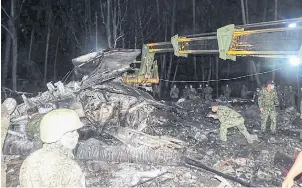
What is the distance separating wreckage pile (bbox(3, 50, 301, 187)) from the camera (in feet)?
21.7

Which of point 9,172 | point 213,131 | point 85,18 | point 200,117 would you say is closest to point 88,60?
point 9,172

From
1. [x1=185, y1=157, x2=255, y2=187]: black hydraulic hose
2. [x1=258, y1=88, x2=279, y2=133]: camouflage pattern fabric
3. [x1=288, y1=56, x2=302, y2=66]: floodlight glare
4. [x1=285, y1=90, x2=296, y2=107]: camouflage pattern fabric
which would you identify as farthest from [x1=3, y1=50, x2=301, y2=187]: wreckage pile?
[x1=285, y1=90, x2=296, y2=107]: camouflage pattern fabric

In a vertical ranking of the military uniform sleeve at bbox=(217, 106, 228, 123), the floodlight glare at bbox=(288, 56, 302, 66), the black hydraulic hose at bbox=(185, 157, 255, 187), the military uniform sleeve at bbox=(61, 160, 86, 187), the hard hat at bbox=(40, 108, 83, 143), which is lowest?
the black hydraulic hose at bbox=(185, 157, 255, 187)

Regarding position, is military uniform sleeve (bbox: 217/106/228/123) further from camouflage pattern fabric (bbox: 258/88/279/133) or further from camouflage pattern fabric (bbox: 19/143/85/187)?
camouflage pattern fabric (bbox: 19/143/85/187)

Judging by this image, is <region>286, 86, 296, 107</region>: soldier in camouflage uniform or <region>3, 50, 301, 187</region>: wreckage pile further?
<region>286, 86, 296, 107</region>: soldier in camouflage uniform

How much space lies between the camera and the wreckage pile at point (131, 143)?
6.60 meters

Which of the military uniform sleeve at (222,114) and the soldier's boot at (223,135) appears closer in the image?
the military uniform sleeve at (222,114)

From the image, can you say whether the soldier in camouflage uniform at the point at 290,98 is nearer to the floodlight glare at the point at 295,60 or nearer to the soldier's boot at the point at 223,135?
the soldier's boot at the point at 223,135

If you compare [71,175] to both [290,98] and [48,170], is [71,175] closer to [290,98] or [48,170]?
[48,170]

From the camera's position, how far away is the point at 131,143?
7742 mm

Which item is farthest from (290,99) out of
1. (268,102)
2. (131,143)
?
(131,143)

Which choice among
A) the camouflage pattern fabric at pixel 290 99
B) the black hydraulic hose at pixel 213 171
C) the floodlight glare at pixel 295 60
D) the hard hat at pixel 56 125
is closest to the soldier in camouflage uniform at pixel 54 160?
Answer: the hard hat at pixel 56 125

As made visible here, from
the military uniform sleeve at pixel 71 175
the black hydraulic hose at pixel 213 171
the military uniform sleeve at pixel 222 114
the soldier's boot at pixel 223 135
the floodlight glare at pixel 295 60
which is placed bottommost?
the black hydraulic hose at pixel 213 171

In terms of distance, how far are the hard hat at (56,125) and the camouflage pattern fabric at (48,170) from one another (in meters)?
0.11
